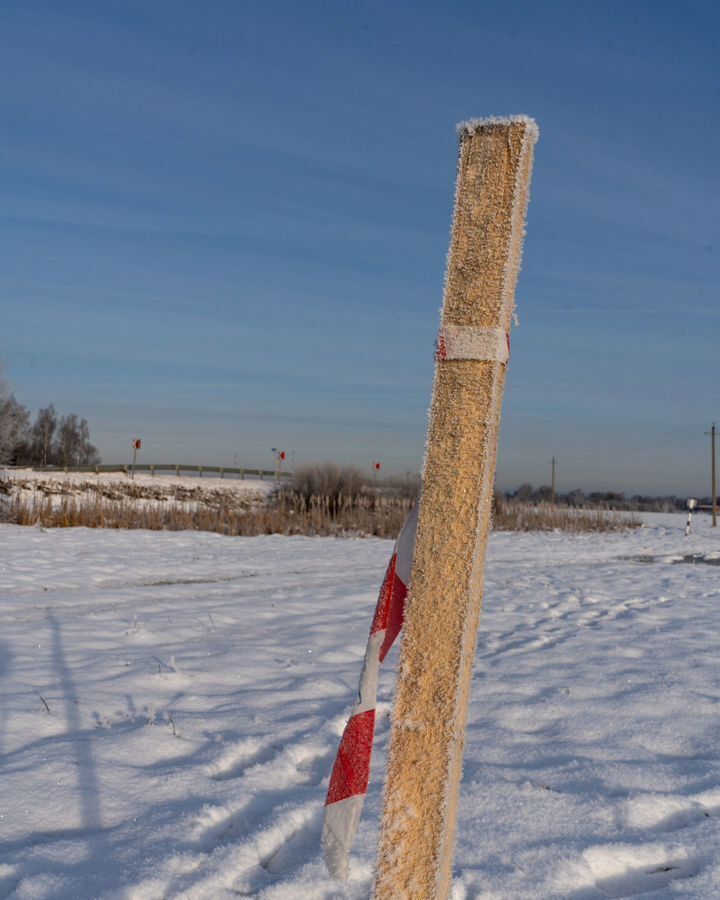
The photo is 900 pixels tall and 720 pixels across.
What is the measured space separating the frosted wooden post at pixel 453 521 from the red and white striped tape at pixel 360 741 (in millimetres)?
129

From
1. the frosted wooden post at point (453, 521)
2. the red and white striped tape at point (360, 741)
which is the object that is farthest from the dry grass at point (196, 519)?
the frosted wooden post at point (453, 521)

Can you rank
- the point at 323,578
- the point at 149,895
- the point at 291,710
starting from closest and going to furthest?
1. the point at 149,895
2. the point at 291,710
3. the point at 323,578

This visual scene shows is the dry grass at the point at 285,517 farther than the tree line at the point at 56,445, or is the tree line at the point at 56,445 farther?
the tree line at the point at 56,445

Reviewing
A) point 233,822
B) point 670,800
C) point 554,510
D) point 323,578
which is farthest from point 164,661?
point 554,510

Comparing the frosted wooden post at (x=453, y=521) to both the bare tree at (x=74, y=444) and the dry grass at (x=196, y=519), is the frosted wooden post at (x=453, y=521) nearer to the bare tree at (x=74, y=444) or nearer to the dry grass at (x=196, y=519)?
the dry grass at (x=196, y=519)

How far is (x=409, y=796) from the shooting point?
62.6 inches

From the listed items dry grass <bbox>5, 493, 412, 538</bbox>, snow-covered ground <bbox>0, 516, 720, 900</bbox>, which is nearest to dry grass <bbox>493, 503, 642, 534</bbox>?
dry grass <bbox>5, 493, 412, 538</bbox>

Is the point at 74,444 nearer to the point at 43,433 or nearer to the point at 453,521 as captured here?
the point at 43,433

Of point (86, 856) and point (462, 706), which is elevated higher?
point (462, 706)

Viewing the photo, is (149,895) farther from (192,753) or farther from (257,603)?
(257,603)

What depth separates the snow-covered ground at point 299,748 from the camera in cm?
264

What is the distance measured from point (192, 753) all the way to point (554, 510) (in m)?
21.0

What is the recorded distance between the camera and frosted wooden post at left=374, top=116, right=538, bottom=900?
1.58 m

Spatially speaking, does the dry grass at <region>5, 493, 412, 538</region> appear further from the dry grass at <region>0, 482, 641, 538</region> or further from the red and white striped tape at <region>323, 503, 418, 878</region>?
the red and white striped tape at <region>323, 503, 418, 878</region>
